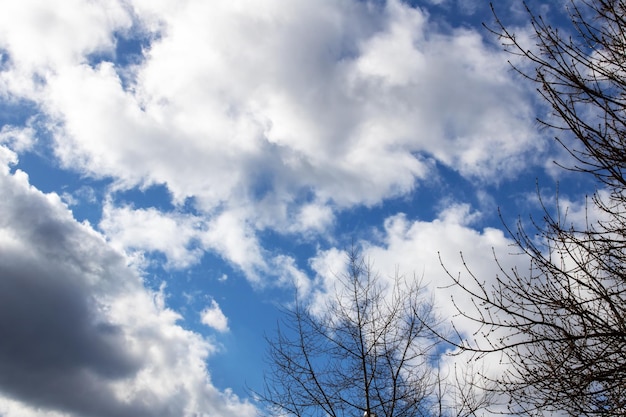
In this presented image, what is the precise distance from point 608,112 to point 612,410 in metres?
2.60

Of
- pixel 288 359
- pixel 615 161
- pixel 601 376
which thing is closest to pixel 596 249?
pixel 615 161

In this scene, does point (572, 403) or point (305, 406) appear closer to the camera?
point (572, 403)

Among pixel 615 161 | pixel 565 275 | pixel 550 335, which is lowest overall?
pixel 550 335

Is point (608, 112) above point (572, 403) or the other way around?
above

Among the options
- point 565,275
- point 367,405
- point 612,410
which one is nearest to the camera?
point 612,410

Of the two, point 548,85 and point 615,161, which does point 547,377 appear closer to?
point 615,161

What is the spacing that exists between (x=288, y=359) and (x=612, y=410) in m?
6.94

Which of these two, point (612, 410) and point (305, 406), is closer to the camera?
point (612, 410)

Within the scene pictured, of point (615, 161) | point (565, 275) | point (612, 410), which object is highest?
point (615, 161)

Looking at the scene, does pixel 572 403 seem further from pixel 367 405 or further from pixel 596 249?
pixel 367 405

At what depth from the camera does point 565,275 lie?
4891mm

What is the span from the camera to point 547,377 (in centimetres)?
478

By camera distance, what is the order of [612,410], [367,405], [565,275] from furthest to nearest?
1. [367,405]
2. [565,275]
3. [612,410]

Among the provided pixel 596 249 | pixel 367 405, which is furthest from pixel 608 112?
pixel 367 405
